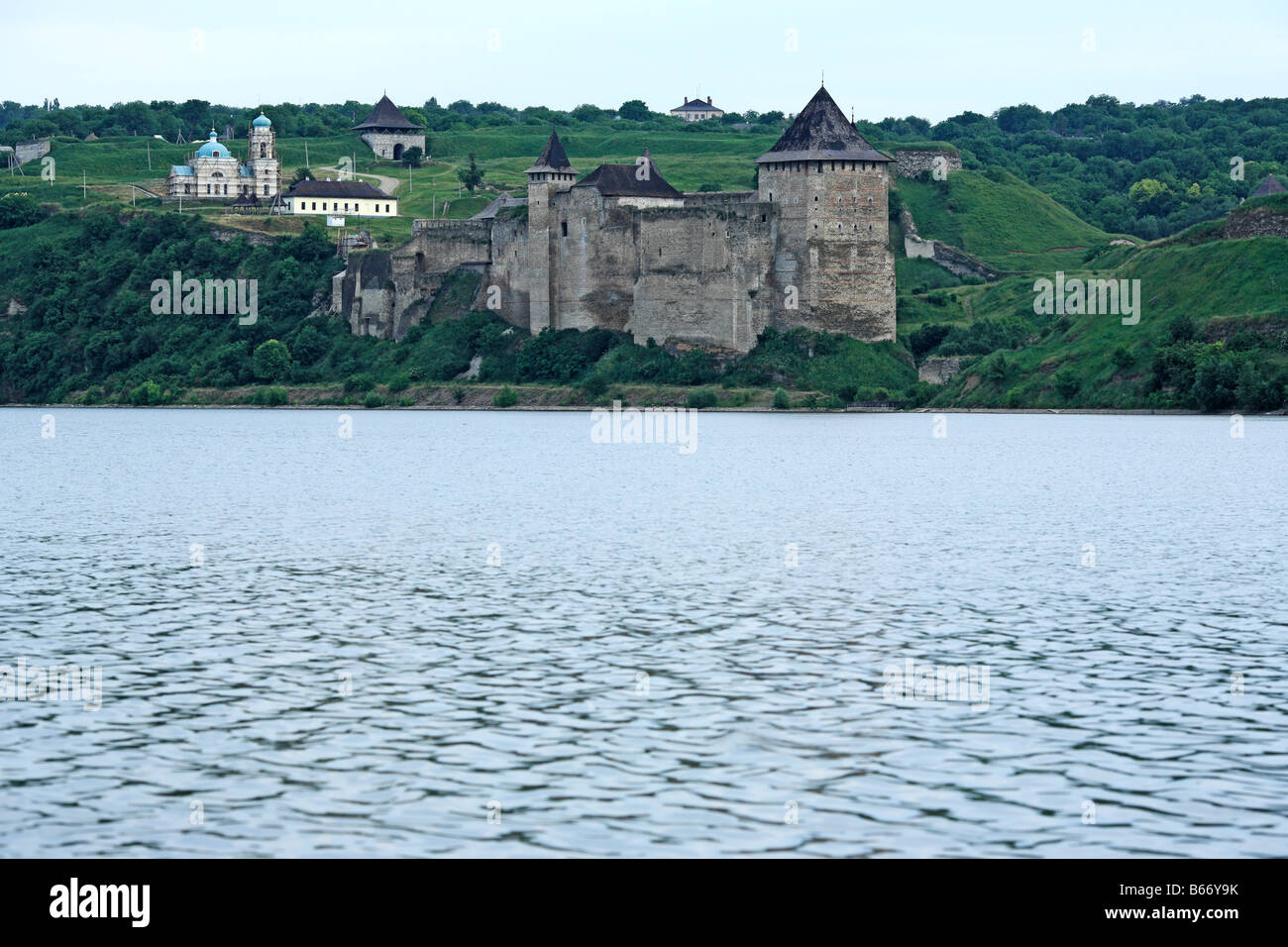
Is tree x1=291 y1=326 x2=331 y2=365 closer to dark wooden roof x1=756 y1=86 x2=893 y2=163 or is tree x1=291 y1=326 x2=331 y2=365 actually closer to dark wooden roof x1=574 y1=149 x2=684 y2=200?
dark wooden roof x1=574 y1=149 x2=684 y2=200

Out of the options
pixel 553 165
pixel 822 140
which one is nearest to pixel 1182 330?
pixel 822 140

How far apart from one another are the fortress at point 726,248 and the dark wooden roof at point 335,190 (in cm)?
2908

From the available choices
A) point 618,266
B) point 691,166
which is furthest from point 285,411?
point 691,166

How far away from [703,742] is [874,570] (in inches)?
468

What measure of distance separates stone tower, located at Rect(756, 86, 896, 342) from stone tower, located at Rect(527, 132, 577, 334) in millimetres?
12767

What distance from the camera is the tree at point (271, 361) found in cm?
10156

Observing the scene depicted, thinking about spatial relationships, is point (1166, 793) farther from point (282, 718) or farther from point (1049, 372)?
point (1049, 372)

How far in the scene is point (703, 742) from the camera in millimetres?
14547

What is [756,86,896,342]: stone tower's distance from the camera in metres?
86.9

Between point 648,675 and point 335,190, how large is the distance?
10740cm

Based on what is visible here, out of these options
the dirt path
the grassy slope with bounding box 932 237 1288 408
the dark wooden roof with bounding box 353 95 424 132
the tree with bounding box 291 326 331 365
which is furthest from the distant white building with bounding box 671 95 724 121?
the grassy slope with bounding box 932 237 1288 408

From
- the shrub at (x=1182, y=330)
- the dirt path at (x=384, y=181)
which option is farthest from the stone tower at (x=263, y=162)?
the shrub at (x=1182, y=330)

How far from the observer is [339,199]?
12012cm

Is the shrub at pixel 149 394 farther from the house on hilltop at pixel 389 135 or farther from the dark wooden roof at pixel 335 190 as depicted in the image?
the house on hilltop at pixel 389 135
